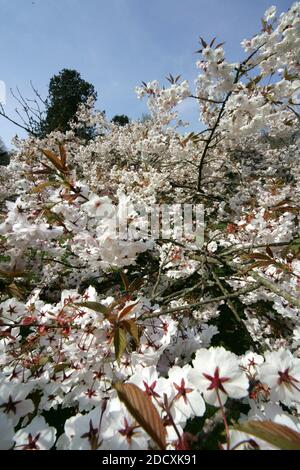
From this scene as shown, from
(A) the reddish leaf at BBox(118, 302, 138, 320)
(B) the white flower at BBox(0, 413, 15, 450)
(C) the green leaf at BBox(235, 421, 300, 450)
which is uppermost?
(A) the reddish leaf at BBox(118, 302, 138, 320)

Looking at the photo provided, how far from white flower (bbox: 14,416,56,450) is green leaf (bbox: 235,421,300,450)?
0.61m

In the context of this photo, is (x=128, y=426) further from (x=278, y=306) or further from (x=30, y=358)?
(x=278, y=306)

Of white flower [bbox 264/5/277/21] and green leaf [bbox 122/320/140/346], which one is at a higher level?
white flower [bbox 264/5/277/21]

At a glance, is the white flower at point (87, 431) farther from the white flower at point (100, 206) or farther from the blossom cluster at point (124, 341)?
the white flower at point (100, 206)

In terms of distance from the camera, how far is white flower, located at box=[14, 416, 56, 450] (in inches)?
34.6

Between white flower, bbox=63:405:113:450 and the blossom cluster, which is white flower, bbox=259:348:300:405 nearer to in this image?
the blossom cluster

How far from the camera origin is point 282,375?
97 centimetres

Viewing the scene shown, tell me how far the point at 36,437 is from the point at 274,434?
2.33 ft

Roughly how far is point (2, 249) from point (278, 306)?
205 cm

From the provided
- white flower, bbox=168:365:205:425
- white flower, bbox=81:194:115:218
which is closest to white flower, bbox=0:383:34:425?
white flower, bbox=168:365:205:425

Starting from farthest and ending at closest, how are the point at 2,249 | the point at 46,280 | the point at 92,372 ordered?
the point at 46,280
the point at 2,249
the point at 92,372

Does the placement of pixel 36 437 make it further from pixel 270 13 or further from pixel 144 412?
pixel 270 13
